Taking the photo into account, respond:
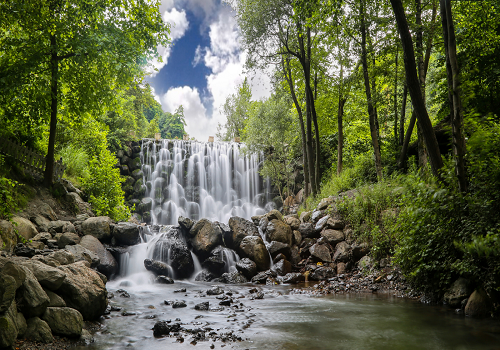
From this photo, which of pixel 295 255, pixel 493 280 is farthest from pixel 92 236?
pixel 493 280

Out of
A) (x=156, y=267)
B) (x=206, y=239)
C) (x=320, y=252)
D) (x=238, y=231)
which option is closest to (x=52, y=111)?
(x=156, y=267)

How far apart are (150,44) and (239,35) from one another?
8086 millimetres

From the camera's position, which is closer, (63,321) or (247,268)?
(63,321)

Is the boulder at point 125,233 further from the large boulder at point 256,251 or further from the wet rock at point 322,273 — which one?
the wet rock at point 322,273

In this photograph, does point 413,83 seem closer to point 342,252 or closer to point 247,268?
point 342,252

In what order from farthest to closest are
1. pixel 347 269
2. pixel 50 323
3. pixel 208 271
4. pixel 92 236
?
pixel 208 271, pixel 92 236, pixel 347 269, pixel 50 323

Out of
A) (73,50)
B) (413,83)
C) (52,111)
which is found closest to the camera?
(413,83)

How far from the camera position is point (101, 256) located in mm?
11500

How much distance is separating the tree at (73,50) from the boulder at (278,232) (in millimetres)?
9311

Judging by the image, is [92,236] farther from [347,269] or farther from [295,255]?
[347,269]

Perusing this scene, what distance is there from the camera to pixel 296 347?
4918 mm

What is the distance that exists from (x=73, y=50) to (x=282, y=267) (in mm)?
11891

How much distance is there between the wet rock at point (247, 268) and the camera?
12484mm

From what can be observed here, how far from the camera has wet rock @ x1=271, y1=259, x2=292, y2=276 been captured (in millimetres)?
12180
